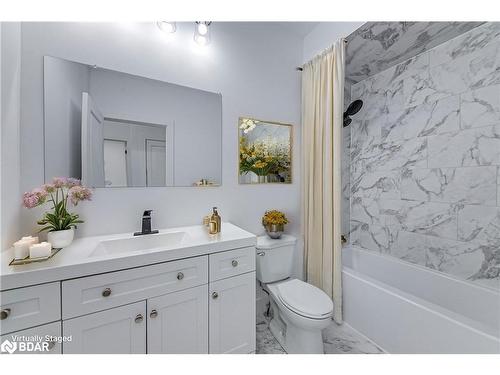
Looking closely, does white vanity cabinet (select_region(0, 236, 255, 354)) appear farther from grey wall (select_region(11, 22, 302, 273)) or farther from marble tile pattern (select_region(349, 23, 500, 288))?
marble tile pattern (select_region(349, 23, 500, 288))

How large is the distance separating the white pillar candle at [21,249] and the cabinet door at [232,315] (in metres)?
0.86

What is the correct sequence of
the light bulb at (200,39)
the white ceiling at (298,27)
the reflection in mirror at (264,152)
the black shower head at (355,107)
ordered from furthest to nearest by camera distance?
1. the black shower head at (355,107)
2. the white ceiling at (298,27)
3. the reflection in mirror at (264,152)
4. the light bulb at (200,39)

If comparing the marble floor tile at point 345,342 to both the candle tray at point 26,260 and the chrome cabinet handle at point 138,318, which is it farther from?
the candle tray at point 26,260

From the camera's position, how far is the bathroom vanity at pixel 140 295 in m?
0.83

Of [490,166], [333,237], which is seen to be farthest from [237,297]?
[490,166]

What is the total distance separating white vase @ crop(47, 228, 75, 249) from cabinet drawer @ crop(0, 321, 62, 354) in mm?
394

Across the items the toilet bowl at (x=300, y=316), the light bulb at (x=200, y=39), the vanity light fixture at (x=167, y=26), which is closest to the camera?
the toilet bowl at (x=300, y=316)

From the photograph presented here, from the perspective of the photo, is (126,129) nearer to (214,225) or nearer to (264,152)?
(214,225)

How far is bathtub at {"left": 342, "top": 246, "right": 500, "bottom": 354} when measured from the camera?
3.79ft

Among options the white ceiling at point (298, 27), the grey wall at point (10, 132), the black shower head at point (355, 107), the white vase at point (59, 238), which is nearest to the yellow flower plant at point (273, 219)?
the white vase at point (59, 238)

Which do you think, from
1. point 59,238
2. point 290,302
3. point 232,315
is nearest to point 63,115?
point 59,238

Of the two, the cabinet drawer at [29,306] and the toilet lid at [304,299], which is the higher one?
the cabinet drawer at [29,306]

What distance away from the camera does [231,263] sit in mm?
1234

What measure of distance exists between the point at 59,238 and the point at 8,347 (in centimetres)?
46
